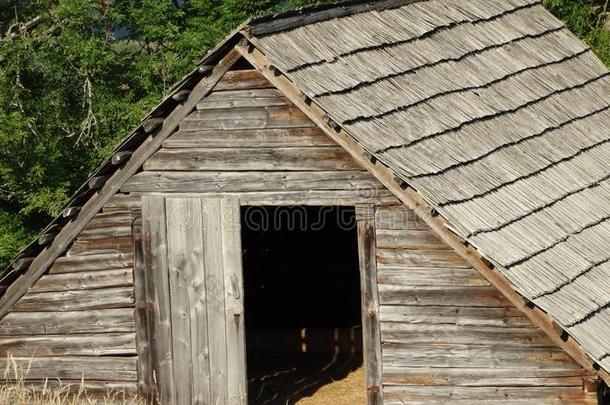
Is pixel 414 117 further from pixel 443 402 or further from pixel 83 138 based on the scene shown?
pixel 83 138

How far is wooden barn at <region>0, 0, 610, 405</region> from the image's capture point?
991 cm

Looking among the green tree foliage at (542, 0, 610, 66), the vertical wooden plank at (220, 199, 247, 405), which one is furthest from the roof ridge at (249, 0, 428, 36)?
the green tree foliage at (542, 0, 610, 66)

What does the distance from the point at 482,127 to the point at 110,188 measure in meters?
3.29

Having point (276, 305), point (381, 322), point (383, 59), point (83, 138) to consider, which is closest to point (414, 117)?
point (383, 59)

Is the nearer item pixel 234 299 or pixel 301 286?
pixel 234 299

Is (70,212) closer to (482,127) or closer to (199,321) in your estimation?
(199,321)

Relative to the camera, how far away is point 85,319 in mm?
11344

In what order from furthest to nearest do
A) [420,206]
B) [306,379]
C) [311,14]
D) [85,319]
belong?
[306,379] < [311,14] < [85,319] < [420,206]

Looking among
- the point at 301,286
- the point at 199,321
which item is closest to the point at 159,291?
the point at 199,321

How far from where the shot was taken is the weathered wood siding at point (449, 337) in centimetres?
984

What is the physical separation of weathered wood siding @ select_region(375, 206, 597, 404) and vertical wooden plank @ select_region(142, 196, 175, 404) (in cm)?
185

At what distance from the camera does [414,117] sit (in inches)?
432

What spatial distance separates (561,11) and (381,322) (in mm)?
9457

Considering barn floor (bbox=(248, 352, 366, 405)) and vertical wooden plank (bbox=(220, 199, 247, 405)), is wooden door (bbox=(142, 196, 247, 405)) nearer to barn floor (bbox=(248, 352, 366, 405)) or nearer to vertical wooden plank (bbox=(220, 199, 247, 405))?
vertical wooden plank (bbox=(220, 199, 247, 405))
